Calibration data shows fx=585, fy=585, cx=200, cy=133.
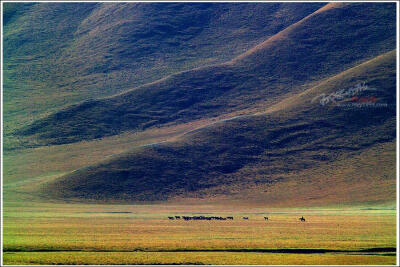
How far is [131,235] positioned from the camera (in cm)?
6206

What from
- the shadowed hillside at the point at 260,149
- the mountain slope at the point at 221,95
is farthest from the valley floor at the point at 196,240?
the mountain slope at the point at 221,95

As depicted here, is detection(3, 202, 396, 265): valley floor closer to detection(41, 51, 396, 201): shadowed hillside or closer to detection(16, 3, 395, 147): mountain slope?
detection(41, 51, 396, 201): shadowed hillside

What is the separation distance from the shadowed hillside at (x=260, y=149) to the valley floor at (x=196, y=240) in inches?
1357

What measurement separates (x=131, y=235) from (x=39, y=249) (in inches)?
520

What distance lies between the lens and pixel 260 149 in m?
142

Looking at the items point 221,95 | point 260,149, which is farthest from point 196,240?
point 221,95

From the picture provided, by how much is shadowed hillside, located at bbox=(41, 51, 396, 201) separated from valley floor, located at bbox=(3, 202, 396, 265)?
34.5 meters

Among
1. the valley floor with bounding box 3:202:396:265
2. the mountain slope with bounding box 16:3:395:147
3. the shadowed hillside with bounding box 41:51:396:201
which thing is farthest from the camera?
the mountain slope with bounding box 16:3:395:147

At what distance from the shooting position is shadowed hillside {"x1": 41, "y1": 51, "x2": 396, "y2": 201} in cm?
12606

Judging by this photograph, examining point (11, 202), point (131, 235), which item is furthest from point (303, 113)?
point (131, 235)

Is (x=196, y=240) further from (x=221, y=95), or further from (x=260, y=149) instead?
(x=221, y=95)

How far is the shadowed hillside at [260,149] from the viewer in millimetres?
126062

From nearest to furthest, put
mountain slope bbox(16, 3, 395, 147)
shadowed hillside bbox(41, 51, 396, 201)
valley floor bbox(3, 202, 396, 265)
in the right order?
valley floor bbox(3, 202, 396, 265)
shadowed hillside bbox(41, 51, 396, 201)
mountain slope bbox(16, 3, 395, 147)

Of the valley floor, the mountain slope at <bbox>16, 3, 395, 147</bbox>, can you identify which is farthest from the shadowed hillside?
the valley floor
